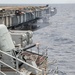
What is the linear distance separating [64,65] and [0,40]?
89.7 feet

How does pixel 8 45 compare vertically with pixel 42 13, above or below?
above

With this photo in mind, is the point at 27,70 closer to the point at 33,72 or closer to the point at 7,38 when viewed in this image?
the point at 33,72

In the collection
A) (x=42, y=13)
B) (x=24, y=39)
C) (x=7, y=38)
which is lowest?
(x=42, y=13)

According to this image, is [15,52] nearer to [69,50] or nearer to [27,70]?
[27,70]

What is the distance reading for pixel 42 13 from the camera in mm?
106625

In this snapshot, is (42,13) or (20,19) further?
(42,13)

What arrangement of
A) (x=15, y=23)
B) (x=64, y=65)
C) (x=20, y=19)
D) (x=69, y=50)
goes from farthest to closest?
1. (x=20, y=19)
2. (x=15, y=23)
3. (x=69, y=50)
4. (x=64, y=65)

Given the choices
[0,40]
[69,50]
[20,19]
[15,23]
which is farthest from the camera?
[20,19]

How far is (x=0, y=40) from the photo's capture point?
16.9m

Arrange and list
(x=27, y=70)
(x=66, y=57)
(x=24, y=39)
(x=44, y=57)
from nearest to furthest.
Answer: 1. (x=27, y=70)
2. (x=24, y=39)
3. (x=44, y=57)
4. (x=66, y=57)

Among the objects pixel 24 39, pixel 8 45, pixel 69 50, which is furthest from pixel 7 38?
pixel 69 50

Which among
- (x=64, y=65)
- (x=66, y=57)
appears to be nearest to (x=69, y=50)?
(x=66, y=57)

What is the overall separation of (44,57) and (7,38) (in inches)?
377

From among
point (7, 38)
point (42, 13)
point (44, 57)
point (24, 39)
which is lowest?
point (42, 13)
